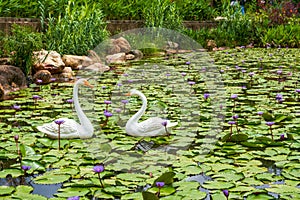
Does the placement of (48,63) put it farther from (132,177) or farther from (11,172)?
(132,177)

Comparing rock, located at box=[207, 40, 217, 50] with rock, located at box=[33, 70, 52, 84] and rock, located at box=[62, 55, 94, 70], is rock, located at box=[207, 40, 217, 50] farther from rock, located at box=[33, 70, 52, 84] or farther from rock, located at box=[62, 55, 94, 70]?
rock, located at box=[33, 70, 52, 84]

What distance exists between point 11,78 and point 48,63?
3.41 ft

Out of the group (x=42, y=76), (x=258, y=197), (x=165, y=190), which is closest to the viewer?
(x=258, y=197)

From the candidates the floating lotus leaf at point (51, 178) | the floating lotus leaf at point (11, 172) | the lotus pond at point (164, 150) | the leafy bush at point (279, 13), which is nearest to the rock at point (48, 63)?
the lotus pond at point (164, 150)

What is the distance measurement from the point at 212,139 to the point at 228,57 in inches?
250

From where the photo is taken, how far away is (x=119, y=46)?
10031 mm

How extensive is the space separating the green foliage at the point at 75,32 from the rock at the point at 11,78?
186 centimetres

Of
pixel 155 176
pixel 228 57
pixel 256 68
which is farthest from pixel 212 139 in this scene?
pixel 228 57

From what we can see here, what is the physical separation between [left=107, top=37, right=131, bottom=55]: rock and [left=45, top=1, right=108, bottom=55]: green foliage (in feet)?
1.77

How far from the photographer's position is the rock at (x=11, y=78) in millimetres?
5804

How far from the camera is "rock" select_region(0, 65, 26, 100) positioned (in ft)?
19.0

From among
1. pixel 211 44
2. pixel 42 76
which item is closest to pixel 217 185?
pixel 42 76

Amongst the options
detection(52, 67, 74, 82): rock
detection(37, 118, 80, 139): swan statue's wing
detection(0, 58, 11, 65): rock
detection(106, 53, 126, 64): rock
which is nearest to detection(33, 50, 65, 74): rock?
detection(52, 67, 74, 82): rock

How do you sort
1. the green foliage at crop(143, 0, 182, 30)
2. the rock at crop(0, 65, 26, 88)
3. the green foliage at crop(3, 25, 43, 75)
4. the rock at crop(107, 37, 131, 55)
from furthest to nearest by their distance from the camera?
1. the green foliage at crop(143, 0, 182, 30)
2. the rock at crop(107, 37, 131, 55)
3. the green foliage at crop(3, 25, 43, 75)
4. the rock at crop(0, 65, 26, 88)
